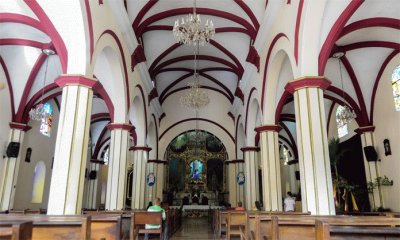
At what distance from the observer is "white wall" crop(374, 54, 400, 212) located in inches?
397

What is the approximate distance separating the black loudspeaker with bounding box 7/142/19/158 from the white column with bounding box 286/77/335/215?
32.1 ft

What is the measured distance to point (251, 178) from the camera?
44.6 ft

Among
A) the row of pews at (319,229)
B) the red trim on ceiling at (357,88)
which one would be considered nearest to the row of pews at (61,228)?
the row of pews at (319,229)

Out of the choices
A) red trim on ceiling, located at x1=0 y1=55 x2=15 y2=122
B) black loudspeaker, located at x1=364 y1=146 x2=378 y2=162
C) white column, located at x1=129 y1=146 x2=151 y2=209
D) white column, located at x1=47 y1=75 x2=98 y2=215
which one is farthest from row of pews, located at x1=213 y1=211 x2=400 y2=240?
red trim on ceiling, located at x1=0 y1=55 x2=15 y2=122

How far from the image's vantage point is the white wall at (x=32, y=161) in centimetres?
1236

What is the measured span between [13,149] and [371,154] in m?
13.0

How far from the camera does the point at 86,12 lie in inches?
269

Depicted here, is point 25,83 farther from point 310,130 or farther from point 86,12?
point 310,130

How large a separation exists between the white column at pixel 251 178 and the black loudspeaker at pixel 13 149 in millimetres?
9346

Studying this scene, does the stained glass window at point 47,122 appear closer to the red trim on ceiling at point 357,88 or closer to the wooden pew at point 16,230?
the red trim on ceiling at point 357,88

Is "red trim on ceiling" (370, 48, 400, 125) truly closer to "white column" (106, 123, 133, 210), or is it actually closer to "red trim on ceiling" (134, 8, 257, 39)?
"red trim on ceiling" (134, 8, 257, 39)

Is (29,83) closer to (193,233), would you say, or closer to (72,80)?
(72,80)

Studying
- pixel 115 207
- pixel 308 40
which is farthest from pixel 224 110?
pixel 308 40

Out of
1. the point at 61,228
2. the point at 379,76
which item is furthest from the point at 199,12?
the point at 61,228
